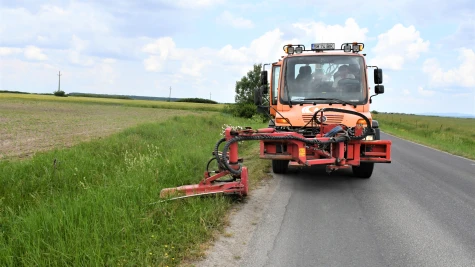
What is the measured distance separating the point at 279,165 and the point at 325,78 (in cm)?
211

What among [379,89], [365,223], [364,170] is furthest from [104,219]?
[379,89]

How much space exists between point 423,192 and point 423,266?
12.0 ft

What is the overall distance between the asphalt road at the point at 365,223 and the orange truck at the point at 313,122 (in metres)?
0.60

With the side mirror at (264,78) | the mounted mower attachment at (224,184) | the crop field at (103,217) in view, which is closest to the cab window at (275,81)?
the side mirror at (264,78)

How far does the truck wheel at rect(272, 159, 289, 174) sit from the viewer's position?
8.25 m

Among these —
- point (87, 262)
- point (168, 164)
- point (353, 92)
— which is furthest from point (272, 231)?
point (353, 92)

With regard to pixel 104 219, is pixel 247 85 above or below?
above

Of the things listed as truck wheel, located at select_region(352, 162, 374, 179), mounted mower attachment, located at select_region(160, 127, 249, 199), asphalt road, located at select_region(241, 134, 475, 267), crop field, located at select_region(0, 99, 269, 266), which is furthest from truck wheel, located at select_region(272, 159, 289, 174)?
mounted mower attachment, located at select_region(160, 127, 249, 199)

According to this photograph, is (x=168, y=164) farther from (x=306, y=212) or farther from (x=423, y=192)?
(x=423, y=192)

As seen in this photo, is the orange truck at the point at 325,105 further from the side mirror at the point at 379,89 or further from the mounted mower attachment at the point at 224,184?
the mounted mower attachment at the point at 224,184

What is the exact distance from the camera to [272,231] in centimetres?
466

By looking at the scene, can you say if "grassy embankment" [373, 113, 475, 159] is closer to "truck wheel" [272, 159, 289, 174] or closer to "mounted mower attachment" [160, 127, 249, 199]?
"truck wheel" [272, 159, 289, 174]

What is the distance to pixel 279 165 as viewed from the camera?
831 centimetres

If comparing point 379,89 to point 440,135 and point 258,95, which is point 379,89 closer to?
point 258,95
